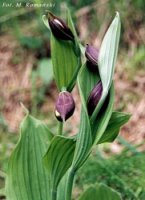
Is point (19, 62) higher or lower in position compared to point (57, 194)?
higher

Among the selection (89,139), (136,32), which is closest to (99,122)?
(89,139)

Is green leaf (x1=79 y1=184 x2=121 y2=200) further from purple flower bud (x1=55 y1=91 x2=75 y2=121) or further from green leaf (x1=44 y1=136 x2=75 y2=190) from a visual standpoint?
purple flower bud (x1=55 y1=91 x2=75 y2=121)

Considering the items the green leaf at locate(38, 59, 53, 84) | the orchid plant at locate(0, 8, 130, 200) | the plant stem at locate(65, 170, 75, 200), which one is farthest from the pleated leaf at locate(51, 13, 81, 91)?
the green leaf at locate(38, 59, 53, 84)

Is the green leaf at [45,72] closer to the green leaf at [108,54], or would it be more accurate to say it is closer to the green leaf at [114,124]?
the green leaf at [114,124]

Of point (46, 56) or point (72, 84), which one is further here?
point (46, 56)

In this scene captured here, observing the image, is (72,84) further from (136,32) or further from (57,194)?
(136,32)

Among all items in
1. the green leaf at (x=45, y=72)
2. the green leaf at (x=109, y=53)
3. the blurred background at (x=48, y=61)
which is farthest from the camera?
the green leaf at (x=45, y=72)

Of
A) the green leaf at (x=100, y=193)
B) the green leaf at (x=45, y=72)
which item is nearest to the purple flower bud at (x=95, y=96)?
the green leaf at (x=100, y=193)
